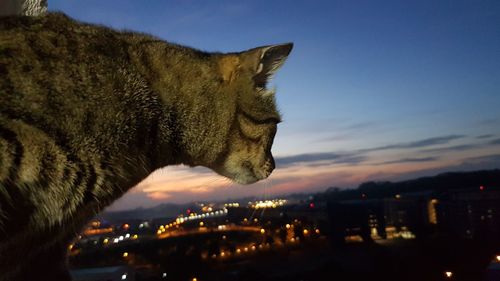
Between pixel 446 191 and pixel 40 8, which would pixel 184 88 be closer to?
pixel 40 8

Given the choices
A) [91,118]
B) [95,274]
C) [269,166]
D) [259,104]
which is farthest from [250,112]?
[95,274]

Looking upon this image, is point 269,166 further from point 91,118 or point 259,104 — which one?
point 91,118

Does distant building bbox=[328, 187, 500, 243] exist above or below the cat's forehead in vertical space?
below

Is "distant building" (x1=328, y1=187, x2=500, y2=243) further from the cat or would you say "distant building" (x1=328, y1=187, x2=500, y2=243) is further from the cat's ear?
the cat

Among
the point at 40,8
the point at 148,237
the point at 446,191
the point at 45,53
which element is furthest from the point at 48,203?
the point at 446,191

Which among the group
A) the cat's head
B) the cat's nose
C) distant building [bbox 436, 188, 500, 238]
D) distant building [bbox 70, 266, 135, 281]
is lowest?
distant building [bbox 436, 188, 500, 238]

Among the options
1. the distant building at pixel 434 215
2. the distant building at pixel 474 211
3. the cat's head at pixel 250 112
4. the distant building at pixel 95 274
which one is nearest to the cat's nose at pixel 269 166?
the cat's head at pixel 250 112

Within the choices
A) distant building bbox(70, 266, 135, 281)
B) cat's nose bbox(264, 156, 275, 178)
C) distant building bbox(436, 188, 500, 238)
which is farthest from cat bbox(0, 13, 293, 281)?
distant building bbox(436, 188, 500, 238)

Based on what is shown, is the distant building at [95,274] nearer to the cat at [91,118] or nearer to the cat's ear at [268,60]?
the cat at [91,118]
